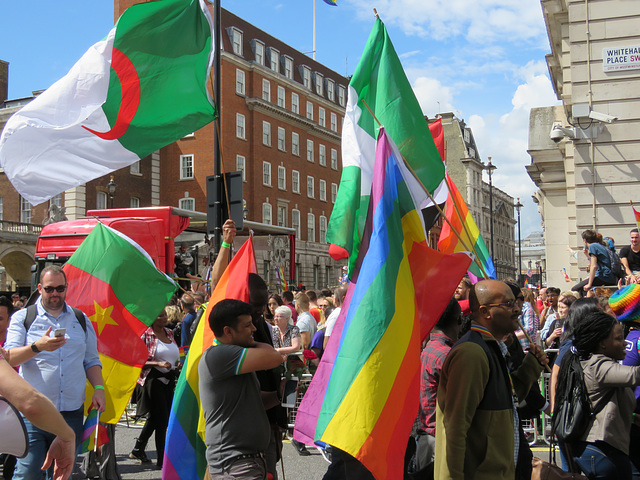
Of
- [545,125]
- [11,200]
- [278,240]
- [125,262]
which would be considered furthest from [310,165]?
[125,262]

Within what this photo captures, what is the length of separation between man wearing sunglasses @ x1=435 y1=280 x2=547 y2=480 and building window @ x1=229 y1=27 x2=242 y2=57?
46580 mm

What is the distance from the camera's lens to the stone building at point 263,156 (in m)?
41.7

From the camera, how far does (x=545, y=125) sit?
17547 mm

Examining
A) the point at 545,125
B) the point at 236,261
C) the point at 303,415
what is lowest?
the point at 303,415

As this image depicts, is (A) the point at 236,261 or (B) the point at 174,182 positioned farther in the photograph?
(B) the point at 174,182

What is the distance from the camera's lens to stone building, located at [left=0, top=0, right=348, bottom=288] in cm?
4166

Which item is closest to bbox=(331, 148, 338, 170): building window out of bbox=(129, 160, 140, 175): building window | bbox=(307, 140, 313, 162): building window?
bbox=(307, 140, 313, 162): building window

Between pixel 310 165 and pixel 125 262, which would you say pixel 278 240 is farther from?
pixel 310 165

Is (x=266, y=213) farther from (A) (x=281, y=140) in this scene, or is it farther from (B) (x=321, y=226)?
(B) (x=321, y=226)

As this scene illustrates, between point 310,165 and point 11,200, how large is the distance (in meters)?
24.4

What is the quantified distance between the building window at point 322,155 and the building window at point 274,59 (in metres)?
7.67

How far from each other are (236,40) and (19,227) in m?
20.6

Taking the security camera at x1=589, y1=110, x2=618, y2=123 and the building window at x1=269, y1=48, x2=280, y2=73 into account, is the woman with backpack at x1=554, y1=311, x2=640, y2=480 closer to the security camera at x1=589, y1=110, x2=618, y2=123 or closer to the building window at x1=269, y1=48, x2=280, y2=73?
the security camera at x1=589, y1=110, x2=618, y2=123

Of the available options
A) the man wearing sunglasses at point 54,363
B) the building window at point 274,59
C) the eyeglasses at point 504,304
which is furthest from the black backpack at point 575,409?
the building window at point 274,59
